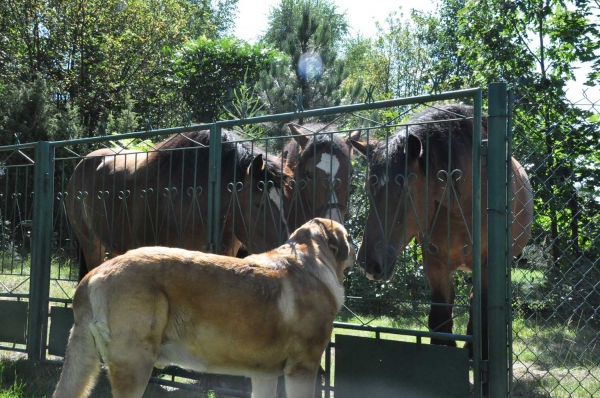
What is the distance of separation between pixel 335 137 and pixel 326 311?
83.0 inches

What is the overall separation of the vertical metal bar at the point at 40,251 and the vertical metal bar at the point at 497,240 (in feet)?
14.3

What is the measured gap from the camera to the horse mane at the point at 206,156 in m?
5.49

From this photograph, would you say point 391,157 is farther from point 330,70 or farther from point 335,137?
point 330,70

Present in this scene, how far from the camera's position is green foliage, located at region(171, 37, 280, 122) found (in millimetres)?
20125

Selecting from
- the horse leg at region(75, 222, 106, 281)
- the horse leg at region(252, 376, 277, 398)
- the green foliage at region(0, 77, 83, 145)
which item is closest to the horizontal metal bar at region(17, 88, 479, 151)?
the horse leg at region(75, 222, 106, 281)

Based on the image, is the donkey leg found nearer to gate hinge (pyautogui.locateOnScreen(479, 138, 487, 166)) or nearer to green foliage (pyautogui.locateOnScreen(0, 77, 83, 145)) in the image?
gate hinge (pyautogui.locateOnScreen(479, 138, 487, 166))

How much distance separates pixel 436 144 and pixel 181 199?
2.32 m

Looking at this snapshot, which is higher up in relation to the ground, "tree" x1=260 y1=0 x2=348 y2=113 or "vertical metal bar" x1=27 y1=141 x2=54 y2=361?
"tree" x1=260 y1=0 x2=348 y2=113

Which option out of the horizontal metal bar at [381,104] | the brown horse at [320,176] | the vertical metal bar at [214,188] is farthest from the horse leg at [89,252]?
the horizontal metal bar at [381,104]

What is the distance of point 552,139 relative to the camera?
4641 mm

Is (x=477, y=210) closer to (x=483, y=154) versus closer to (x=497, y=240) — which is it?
(x=497, y=240)

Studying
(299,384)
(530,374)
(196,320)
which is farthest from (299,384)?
(530,374)

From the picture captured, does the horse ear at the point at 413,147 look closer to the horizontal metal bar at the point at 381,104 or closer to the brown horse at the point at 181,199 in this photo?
the horizontal metal bar at the point at 381,104

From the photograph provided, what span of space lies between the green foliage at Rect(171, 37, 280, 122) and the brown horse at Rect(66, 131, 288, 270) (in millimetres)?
13089
